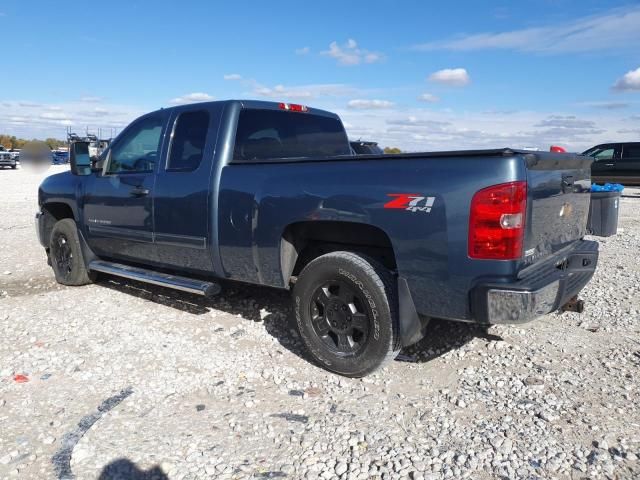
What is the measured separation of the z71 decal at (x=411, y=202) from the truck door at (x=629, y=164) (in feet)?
53.8

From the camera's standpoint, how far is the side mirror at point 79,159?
536 centimetres

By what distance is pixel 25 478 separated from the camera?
2.60m

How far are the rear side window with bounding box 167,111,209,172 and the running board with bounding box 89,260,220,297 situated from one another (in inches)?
37.6

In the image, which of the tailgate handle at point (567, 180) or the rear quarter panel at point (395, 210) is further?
the tailgate handle at point (567, 180)

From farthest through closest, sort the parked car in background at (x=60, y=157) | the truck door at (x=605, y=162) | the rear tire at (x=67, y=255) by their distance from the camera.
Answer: the parked car in background at (x=60, y=157)
the truck door at (x=605, y=162)
the rear tire at (x=67, y=255)

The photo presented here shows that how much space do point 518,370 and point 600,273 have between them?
320cm

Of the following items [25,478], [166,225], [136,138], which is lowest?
[25,478]

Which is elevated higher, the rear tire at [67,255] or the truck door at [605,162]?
the truck door at [605,162]

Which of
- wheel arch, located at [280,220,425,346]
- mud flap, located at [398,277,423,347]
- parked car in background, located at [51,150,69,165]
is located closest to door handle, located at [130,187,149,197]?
wheel arch, located at [280,220,425,346]

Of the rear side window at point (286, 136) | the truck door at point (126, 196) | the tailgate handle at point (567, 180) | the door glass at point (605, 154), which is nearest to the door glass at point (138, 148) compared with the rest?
the truck door at point (126, 196)

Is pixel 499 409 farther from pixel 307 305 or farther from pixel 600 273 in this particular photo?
pixel 600 273

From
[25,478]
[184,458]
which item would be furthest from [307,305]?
[25,478]

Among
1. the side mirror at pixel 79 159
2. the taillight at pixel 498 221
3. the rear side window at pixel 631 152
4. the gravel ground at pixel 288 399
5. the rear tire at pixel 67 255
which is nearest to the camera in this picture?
the gravel ground at pixel 288 399

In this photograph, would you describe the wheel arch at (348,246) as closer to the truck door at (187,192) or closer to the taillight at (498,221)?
the taillight at (498,221)
